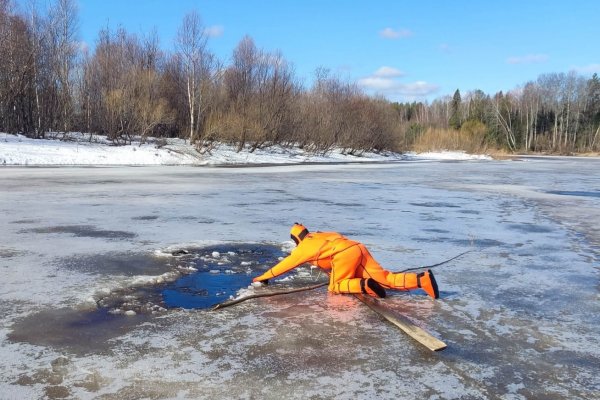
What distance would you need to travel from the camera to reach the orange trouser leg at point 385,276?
4.42 meters

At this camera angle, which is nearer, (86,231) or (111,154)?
(86,231)

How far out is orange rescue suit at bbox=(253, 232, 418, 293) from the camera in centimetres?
445

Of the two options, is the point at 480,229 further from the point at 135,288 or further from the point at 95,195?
the point at 95,195

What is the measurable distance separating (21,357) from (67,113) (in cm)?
3108

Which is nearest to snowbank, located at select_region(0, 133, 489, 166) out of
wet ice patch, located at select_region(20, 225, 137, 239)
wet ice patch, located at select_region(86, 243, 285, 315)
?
wet ice patch, located at select_region(20, 225, 137, 239)

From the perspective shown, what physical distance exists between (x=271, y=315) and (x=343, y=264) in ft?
2.80

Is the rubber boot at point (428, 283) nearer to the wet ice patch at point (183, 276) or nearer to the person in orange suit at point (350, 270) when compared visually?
the person in orange suit at point (350, 270)

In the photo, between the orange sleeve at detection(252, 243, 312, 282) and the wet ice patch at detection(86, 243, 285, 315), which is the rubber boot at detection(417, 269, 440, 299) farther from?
the wet ice patch at detection(86, 243, 285, 315)

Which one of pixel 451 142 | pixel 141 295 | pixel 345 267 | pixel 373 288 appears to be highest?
pixel 451 142

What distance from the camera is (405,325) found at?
368 cm

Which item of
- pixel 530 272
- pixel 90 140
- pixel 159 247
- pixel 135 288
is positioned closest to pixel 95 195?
pixel 159 247

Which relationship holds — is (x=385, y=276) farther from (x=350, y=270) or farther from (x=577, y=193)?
(x=577, y=193)

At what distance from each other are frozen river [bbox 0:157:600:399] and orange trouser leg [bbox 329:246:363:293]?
0.14 meters

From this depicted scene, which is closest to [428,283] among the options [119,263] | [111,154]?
[119,263]
